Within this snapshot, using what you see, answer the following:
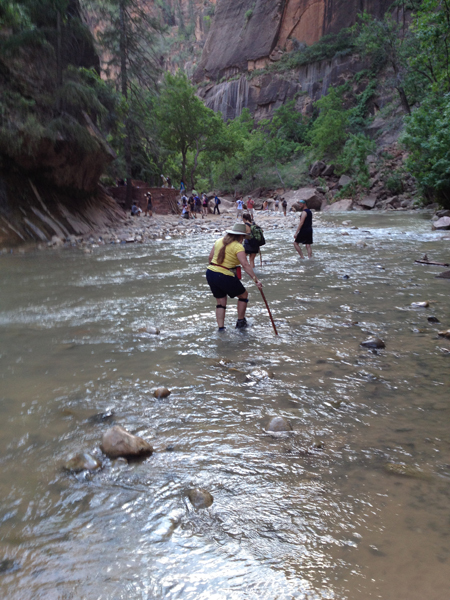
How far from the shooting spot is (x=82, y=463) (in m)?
3.00

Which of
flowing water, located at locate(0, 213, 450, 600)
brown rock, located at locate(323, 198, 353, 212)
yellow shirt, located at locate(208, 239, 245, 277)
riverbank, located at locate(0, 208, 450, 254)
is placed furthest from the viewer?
brown rock, located at locate(323, 198, 353, 212)

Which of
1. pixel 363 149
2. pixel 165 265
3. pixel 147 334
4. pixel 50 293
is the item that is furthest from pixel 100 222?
pixel 363 149

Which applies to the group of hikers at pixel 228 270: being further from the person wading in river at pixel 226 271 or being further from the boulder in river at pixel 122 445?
the boulder in river at pixel 122 445

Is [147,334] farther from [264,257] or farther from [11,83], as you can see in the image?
[11,83]

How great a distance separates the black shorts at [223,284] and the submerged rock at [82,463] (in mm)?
3508

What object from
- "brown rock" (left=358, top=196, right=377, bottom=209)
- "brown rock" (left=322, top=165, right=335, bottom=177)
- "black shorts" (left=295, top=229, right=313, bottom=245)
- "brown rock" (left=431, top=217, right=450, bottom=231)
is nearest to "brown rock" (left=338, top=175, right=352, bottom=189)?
"brown rock" (left=322, top=165, right=335, bottom=177)

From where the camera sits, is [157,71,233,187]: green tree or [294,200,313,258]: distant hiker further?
[157,71,233,187]: green tree

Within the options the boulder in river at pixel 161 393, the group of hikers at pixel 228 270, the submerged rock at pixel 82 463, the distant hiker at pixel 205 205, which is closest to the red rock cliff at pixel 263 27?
the distant hiker at pixel 205 205

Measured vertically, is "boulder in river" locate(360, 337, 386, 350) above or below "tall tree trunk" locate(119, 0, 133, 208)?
below

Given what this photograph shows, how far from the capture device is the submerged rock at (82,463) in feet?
9.74

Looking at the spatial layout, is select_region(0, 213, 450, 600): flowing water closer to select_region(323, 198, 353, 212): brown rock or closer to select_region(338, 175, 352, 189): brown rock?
select_region(323, 198, 353, 212): brown rock

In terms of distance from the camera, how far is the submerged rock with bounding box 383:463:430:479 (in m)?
2.84

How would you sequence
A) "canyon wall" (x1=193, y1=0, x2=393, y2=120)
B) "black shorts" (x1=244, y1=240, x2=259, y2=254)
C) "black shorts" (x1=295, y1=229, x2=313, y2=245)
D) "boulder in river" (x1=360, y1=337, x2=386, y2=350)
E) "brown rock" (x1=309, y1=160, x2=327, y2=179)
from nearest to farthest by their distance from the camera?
"boulder in river" (x1=360, y1=337, x2=386, y2=350) < "black shorts" (x1=244, y1=240, x2=259, y2=254) < "black shorts" (x1=295, y1=229, x2=313, y2=245) < "brown rock" (x1=309, y1=160, x2=327, y2=179) < "canyon wall" (x1=193, y1=0, x2=393, y2=120)

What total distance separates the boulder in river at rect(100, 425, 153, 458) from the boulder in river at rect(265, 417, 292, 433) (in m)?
0.90
